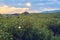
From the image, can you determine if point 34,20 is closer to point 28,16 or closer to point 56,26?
point 28,16

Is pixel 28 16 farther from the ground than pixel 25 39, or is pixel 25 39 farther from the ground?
pixel 28 16

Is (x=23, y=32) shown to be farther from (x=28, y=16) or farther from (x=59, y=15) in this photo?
(x=59, y=15)

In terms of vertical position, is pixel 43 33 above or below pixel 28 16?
below

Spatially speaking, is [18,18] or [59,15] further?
[59,15]

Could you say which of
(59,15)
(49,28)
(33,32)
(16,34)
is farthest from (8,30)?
(59,15)

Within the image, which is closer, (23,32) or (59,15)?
(23,32)

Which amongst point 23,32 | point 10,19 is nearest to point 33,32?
point 23,32
